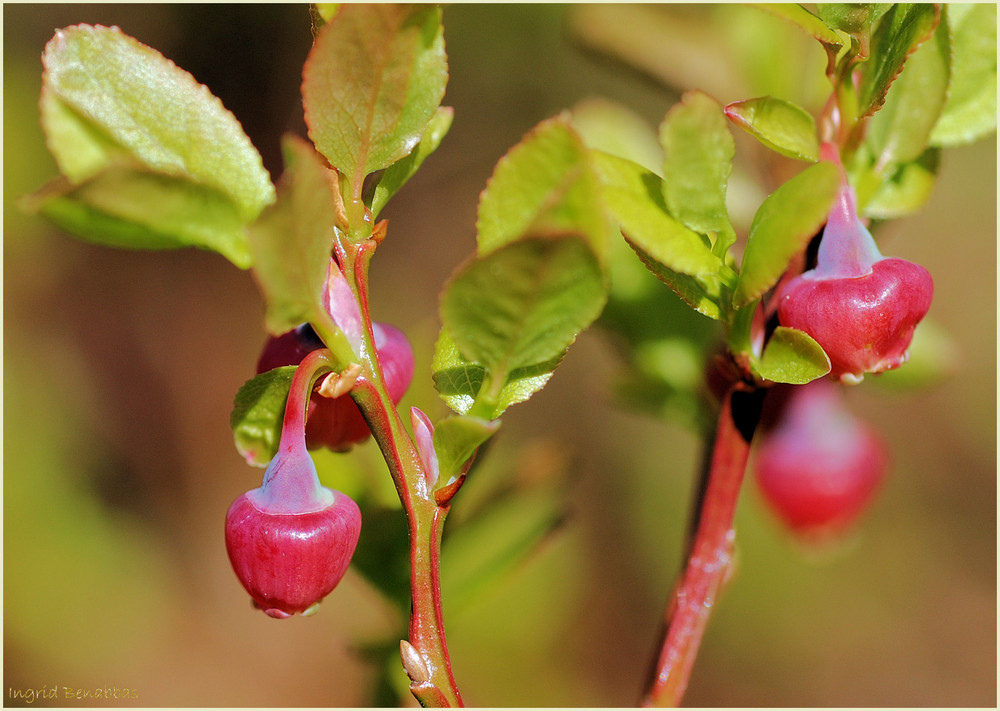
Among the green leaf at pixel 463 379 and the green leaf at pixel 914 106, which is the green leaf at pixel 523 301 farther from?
the green leaf at pixel 914 106

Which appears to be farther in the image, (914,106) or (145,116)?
(914,106)

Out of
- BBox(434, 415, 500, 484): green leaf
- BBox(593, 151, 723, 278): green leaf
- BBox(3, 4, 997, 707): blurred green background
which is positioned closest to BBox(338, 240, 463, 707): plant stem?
BBox(434, 415, 500, 484): green leaf

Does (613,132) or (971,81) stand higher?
(971,81)

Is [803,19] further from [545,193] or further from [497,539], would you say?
[497,539]

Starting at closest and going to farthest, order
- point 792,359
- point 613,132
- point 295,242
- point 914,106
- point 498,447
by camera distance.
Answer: point 295,242, point 792,359, point 914,106, point 613,132, point 498,447

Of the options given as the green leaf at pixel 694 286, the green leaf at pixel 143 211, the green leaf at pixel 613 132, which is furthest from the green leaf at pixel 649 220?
the green leaf at pixel 613 132

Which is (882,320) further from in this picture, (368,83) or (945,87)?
(368,83)

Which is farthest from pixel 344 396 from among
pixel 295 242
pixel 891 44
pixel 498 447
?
Answer: pixel 498 447
